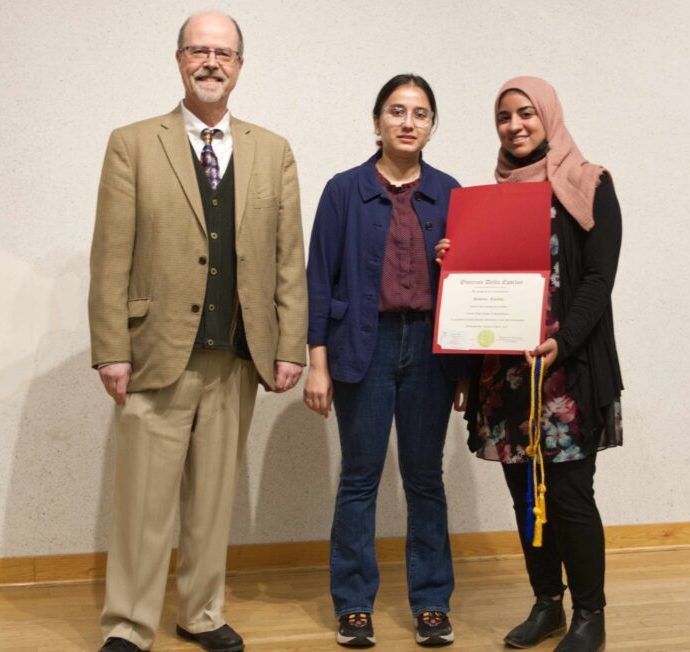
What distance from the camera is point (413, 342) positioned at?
251cm

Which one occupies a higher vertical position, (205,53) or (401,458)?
(205,53)

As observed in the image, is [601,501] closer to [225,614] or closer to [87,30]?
[225,614]

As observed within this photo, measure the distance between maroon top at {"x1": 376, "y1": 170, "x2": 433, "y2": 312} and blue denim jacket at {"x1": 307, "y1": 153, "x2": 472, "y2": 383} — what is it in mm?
16

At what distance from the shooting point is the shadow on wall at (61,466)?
3.20 metres

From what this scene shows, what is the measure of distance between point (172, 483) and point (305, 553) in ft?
3.67

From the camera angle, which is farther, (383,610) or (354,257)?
(383,610)

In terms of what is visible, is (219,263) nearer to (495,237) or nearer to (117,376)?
(117,376)

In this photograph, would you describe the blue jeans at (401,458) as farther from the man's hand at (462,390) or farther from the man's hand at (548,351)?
the man's hand at (548,351)

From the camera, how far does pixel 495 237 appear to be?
7.97 feet

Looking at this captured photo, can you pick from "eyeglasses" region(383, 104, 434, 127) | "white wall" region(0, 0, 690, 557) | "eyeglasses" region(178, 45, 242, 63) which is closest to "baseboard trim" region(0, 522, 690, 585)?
"white wall" region(0, 0, 690, 557)

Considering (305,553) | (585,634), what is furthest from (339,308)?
(305,553)

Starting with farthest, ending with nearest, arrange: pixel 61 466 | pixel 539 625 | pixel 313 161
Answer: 1. pixel 313 161
2. pixel 61 466
3. pixel 539 625

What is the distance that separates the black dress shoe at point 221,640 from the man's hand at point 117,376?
70 cm

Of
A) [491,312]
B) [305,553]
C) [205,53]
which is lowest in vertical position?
[305,553]
